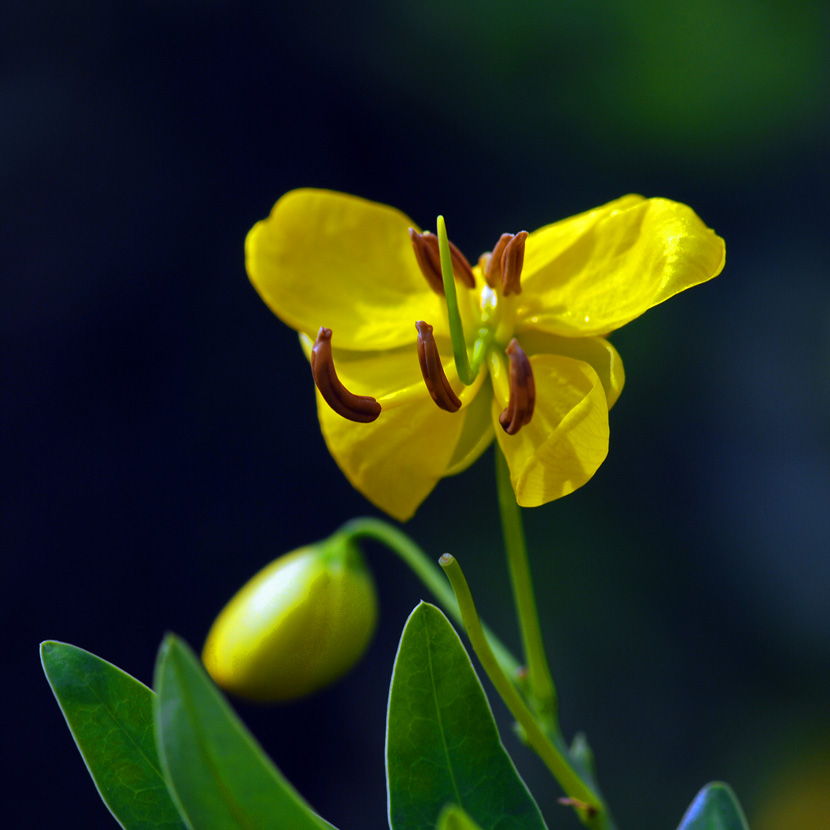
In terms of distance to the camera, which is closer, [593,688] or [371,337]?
[371,337]

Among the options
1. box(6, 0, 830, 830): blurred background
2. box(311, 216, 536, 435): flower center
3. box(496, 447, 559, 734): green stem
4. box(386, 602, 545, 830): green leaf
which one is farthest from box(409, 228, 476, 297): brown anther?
box(6, 0, 830, 830): blurred background

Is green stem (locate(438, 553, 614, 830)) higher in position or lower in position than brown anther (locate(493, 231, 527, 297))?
lower

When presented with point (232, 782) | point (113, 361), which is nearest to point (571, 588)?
point (113, 361)

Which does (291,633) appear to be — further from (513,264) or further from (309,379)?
(309,379)

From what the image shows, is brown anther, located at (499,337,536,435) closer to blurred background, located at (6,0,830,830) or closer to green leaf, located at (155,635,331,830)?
green leaf, located at (155,635,331,830)

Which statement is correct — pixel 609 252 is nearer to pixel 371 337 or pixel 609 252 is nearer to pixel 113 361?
pixel 371 337

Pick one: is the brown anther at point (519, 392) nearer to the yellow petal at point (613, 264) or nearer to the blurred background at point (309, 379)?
the yellow petal at point (613, 264)
